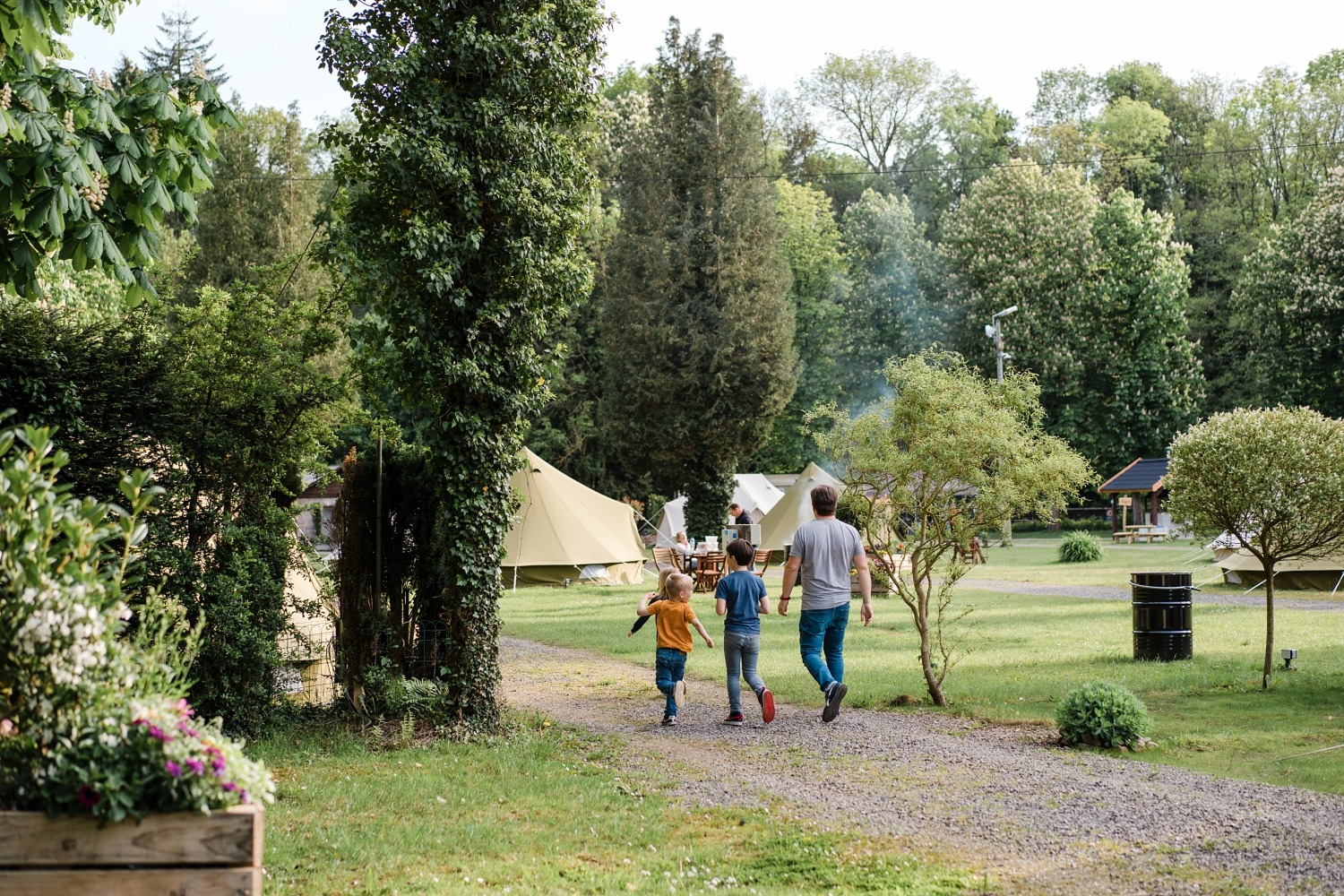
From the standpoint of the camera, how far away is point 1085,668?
12.3 m

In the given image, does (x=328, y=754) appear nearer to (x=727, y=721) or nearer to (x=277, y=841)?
(x=277, y=841)

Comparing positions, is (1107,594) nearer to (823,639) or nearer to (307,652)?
(823,639)

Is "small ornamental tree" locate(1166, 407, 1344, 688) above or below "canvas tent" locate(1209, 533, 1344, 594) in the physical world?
above

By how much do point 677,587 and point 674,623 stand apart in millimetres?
296

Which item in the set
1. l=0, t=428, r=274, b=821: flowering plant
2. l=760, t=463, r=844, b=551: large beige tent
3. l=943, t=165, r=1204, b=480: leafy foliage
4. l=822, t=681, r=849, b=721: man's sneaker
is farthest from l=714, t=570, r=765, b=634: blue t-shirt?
l=943, t=165, r=1204, b=480: leafy foliage

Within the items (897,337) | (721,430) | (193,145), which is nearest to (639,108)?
(897,337)

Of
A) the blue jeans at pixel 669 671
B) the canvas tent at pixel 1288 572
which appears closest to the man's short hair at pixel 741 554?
the blue jeans at pixel 669 671

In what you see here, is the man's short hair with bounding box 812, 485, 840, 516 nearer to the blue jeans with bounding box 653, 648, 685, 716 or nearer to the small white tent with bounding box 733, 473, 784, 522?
the blue jeans with bounding box 653, 648, 685, 716

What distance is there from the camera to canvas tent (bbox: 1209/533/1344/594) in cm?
2072

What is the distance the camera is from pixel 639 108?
42500 mm

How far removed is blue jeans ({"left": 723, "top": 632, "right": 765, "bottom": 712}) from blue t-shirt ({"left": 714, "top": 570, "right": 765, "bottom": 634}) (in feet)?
0.17

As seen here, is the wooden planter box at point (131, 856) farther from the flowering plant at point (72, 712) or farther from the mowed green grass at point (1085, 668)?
the mowed green grass at point (1085, 668)

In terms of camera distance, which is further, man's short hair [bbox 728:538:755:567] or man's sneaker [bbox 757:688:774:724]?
man's short hair [bbox 728:538:755:567]

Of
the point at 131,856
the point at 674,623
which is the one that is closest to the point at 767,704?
the point at 674,623
